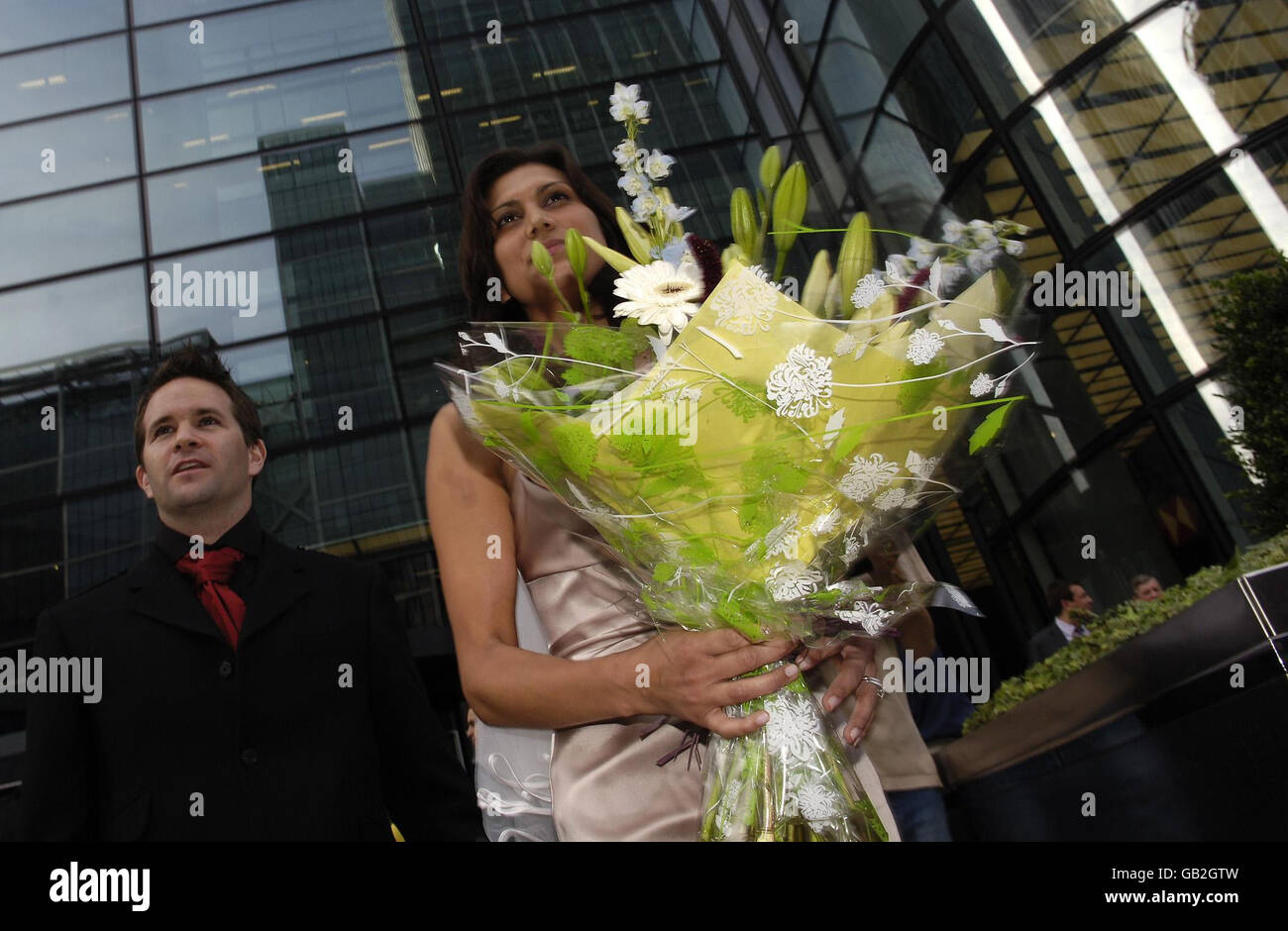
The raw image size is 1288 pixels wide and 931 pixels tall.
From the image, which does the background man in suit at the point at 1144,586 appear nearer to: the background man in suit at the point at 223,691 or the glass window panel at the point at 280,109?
the background man in suit at the point at 223,691

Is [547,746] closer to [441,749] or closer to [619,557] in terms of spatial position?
[441,749]

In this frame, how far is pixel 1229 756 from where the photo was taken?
4.91 feet

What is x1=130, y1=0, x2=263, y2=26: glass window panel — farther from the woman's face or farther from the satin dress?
the satin dress

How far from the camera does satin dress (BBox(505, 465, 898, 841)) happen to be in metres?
1.16

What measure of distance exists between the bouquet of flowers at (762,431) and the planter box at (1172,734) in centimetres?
75

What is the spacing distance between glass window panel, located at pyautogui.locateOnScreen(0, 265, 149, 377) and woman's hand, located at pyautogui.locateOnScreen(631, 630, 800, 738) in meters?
5.72

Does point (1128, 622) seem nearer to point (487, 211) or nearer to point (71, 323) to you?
point (487, 211)

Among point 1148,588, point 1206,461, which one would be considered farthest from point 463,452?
point 1206,461

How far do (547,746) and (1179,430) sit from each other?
552cm

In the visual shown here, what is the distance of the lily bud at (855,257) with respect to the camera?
3.13 feet

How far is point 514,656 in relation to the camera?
1142 millimetres

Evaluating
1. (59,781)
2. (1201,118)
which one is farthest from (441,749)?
(1201,118)

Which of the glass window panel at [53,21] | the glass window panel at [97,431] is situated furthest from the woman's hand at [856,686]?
the glass window panel at [53,21]
